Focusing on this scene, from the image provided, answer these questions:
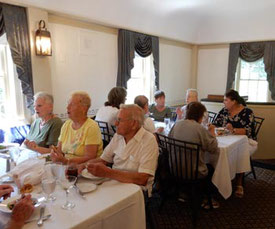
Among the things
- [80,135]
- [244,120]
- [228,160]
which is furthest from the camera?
[244,120]

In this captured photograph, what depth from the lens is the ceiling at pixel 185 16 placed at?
11.9 ft

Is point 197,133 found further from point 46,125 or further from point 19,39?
point 19,39

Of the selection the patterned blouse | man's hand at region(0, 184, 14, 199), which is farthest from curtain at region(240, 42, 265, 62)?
man's hand at region(0, 184, 14, 199)

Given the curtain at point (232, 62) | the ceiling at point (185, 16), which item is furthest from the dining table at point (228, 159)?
the curtain at point (232, 62)

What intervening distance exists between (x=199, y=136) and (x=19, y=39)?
244 centimetres

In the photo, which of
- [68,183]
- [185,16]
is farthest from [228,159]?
[185,16]

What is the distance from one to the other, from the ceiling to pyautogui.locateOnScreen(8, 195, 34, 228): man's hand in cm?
261

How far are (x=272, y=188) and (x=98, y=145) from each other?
2.51 metres

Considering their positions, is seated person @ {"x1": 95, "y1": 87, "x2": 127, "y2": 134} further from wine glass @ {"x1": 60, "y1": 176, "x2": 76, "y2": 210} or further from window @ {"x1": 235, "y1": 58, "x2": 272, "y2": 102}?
window @ {"x1": 235, "y1": 58, "x2": 272, "y2": 102}

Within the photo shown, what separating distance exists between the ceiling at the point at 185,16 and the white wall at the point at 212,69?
295mm

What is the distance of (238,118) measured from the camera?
3.14 m

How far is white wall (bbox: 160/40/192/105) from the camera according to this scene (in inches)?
227

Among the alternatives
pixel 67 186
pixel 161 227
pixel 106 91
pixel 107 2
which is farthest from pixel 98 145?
pixel 107 2

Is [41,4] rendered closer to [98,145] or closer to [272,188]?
[98,145]
